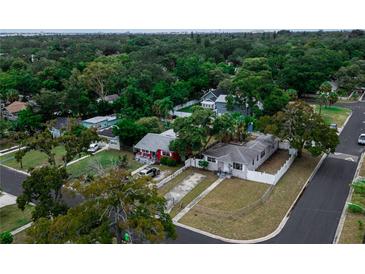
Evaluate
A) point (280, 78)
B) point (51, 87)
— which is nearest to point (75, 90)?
point (51, 87)

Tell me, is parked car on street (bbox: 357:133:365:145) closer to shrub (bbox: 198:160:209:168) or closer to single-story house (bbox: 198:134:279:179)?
single-story house (bbox: 198:134:279:179)

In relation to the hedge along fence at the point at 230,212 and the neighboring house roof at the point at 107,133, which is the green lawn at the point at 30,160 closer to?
the neighboring house roof at the point at 107,133

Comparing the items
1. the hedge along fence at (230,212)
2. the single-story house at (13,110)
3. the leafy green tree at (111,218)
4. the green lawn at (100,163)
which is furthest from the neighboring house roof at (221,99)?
the leafy green tree at (111,218)

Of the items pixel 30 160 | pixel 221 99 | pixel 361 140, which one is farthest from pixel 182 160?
pixel 221 99

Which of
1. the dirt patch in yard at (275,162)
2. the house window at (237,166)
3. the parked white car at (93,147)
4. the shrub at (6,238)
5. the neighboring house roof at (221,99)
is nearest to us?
the shrub at (6,238)

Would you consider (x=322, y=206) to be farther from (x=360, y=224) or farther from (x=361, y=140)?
(x=361, y=140)

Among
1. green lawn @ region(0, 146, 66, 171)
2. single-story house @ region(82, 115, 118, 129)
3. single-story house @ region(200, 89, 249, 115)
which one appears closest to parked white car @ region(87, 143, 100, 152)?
green lawn @ region(0, 146, 66, 171)

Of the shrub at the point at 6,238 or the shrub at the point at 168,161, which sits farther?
the shrub at the point at 168,161
